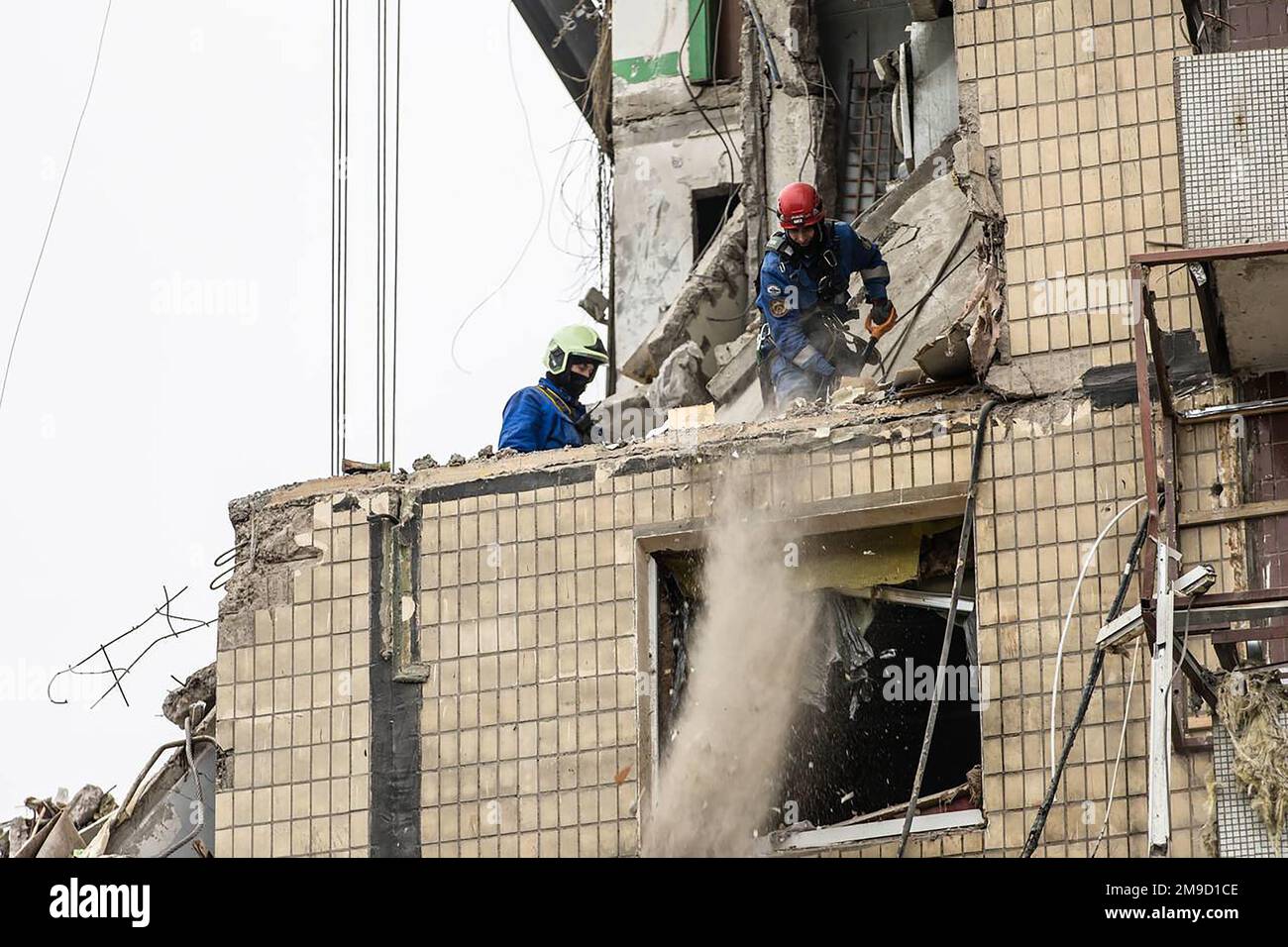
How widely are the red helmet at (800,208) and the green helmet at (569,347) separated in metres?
1.70

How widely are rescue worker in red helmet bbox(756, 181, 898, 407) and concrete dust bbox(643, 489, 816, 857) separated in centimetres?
161

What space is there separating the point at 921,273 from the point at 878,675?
340 centimetres

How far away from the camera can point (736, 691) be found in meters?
14.2

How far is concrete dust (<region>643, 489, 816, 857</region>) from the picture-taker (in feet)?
46.3

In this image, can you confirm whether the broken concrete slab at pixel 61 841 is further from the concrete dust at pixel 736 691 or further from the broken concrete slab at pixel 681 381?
the broken concrete slab at pixel 681 381

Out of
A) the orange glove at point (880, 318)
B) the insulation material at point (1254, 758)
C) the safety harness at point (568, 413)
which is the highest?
the orange glove at point (880, 318)

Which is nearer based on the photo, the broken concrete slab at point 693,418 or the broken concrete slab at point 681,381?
the broken concrete slab at point 693,418

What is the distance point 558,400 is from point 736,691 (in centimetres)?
290

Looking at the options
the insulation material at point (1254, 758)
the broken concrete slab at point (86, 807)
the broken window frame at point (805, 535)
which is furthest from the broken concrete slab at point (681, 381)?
the insulation material at point (1254, 758)

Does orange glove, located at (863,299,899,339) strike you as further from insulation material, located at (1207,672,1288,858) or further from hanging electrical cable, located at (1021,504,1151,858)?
insulation material, located at (1207,672,1288,858)

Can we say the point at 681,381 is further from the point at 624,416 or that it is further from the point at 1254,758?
the point at 1254,758

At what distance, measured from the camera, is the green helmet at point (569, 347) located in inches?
656

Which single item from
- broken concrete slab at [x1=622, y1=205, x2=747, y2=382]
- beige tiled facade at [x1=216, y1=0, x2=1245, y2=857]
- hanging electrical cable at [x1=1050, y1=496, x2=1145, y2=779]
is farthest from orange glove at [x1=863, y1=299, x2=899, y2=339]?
broken concrete slab at [x1=622, y1=205, x2=747, y2=382]
